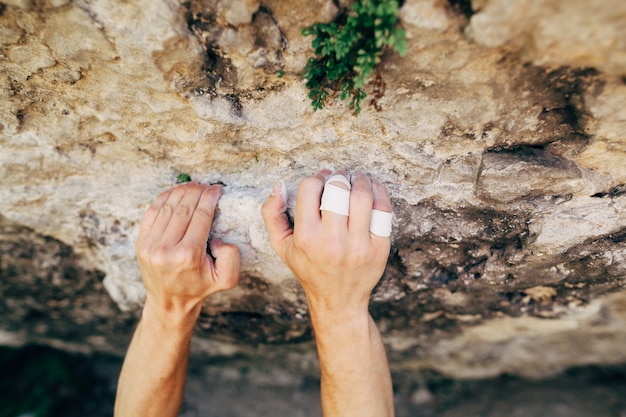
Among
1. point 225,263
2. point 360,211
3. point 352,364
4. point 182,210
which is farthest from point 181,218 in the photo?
point 352,364

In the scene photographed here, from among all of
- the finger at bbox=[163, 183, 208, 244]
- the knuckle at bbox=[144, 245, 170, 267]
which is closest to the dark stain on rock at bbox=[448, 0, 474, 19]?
the finger at bbox=[163, 183, 208, 244]

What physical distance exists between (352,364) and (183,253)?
102cm

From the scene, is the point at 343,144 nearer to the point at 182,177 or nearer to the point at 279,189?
the point at 279,189

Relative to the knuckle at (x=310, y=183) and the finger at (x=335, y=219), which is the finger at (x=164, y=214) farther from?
the finger at (x=335, y=219)

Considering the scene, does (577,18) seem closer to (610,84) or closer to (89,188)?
(610,84)

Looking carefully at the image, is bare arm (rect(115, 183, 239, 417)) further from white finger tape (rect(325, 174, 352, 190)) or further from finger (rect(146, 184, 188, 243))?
white finger tape (rect(325, 174, 352, 190))

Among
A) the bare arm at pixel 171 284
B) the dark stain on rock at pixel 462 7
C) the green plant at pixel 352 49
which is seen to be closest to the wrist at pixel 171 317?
the bare arm at pixel 171 284

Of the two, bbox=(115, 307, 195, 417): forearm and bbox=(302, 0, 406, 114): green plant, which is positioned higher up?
bbox=(302, 0, 406, 114): green plant

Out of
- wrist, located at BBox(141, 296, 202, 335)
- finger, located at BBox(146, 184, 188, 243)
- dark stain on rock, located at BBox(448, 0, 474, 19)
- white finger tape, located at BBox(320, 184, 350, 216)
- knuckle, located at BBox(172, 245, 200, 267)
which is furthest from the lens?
wrist, located at BBox(141, 296, 202, 335)

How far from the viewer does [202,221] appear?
79.7 inches

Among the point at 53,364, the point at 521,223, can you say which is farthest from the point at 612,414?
the point at 53,364

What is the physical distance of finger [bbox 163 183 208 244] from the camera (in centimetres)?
200

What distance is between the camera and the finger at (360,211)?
1756 millimetres

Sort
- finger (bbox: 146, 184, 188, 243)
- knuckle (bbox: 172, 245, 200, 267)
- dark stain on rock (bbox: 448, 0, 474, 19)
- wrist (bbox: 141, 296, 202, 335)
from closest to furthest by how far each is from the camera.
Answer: dark stain on rock (bbox: 448, 0, 474, 19)
knuckle (bbox: 172, 245, 200, 267)
finger (bbox: 146, 184, 188, 243)
wrist (bbox: 141, 296, 202, 335)
